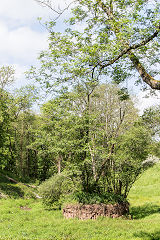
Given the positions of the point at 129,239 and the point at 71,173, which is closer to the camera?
the point at 129,239

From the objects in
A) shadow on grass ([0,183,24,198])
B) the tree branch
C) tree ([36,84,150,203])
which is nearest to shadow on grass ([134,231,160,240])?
tree ([36,84,150,203])

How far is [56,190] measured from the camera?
1852 centimetres

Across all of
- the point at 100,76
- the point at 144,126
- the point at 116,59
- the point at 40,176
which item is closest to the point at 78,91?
the point at 144,126

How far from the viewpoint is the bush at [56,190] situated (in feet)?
57.4

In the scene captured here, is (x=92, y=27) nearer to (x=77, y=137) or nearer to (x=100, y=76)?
(x=100, y=76)

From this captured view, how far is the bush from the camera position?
17.5 meters

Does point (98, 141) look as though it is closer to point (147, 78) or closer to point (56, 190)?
point (56, 190)

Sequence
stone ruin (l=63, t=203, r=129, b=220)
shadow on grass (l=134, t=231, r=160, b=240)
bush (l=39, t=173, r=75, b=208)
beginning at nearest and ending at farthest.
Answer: shadow on grass (l=134, t=231, r=160, b=240) < stone ruin (l=63, t=203, r=129, b=220) < bush (l=39, t=173, r=75, b=208)

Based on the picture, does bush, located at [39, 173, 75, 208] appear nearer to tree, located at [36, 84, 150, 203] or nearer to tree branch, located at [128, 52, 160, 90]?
tree, located at [36, 84, 150, 203]

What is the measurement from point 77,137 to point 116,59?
8.92 m

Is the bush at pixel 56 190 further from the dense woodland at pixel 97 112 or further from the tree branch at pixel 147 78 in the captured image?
the tree branch at pixel 147 78

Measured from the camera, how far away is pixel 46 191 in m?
18.6

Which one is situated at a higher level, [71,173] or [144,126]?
[144,126]

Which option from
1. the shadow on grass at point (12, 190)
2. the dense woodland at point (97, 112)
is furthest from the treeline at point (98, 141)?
the shadow on grass at point (12, 190)
